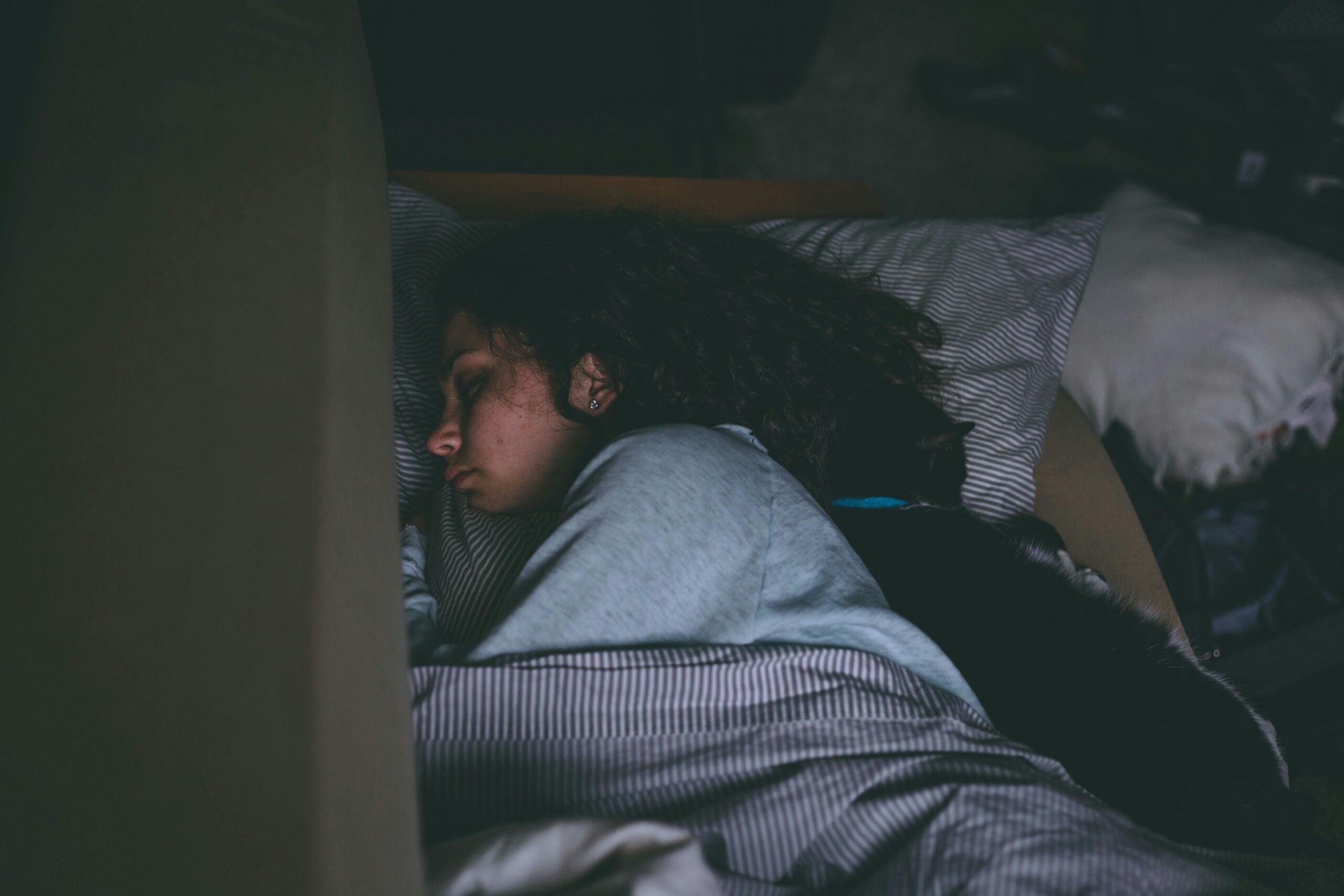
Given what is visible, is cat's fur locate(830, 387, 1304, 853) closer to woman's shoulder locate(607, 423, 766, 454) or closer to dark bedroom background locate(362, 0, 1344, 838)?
woman's shoulder locate(607, 423, 766, 454)

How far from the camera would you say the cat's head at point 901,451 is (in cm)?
75

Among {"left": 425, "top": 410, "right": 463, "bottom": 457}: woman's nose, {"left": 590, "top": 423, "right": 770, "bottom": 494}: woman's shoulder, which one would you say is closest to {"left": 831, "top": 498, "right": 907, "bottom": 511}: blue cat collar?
{"left": 590, "top": 423, "right": 770, "bottom": 494}: woman's shoulder

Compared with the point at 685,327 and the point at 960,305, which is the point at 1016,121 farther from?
the point at 685,327

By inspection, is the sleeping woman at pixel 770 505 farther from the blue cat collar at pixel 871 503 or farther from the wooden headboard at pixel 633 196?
the wooden headboard at pixel 633 196

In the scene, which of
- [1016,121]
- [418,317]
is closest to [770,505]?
[418,317]

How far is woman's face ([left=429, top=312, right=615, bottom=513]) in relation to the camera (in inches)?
31.3

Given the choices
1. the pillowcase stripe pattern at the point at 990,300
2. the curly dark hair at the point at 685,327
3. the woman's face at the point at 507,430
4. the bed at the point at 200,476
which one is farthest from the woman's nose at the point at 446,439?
the pillowcase stripe pattern at the point at 990,300

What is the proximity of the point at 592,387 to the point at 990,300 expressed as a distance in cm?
60

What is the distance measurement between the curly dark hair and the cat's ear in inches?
4.6

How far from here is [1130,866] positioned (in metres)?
0.48

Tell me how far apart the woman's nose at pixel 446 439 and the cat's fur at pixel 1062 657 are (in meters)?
0.44

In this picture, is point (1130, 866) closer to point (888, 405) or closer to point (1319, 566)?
point (888, 405)

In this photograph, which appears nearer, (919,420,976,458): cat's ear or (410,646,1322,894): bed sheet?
(410,646,1322,894): bed sheet

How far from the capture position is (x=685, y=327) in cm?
87
